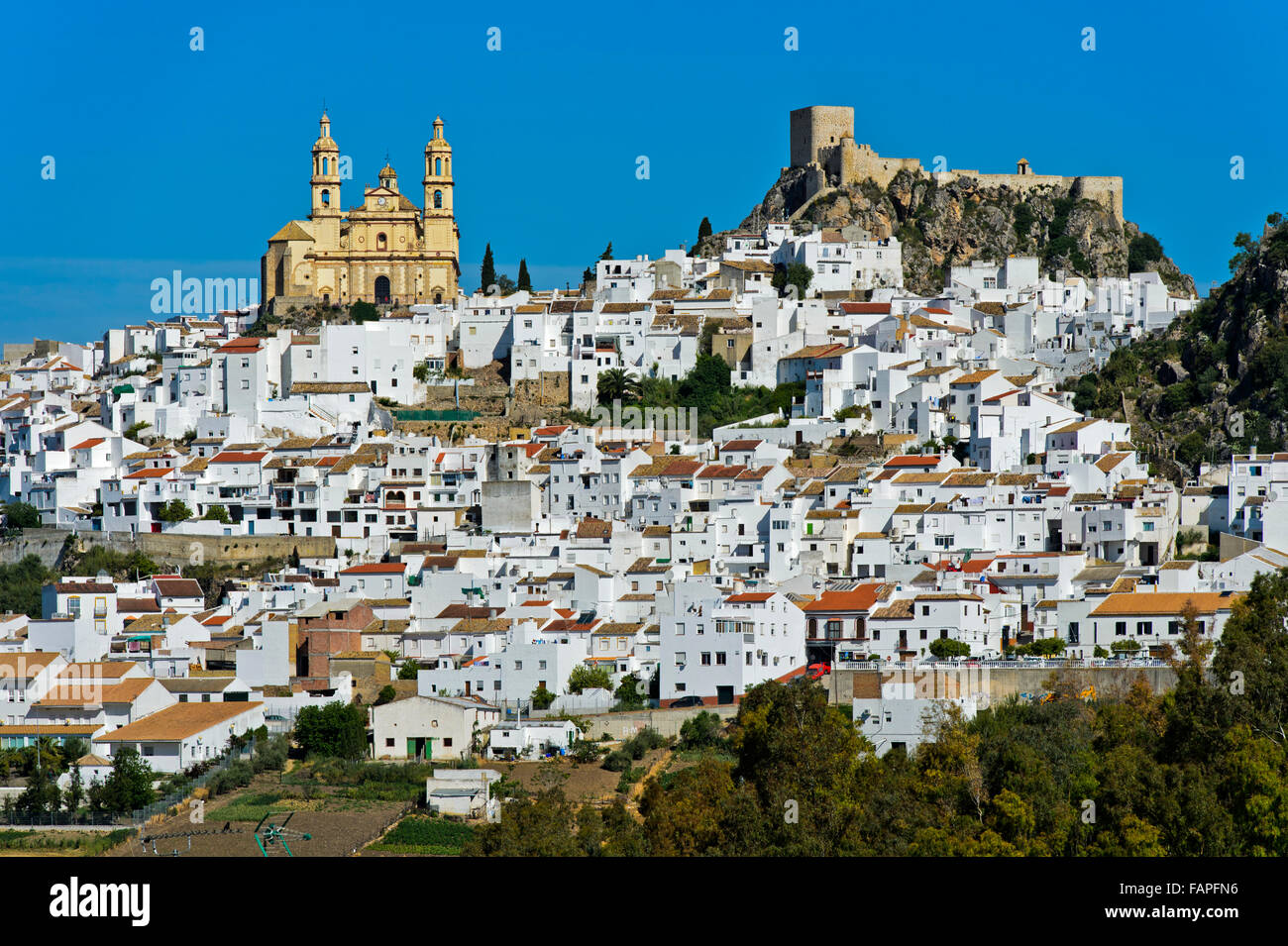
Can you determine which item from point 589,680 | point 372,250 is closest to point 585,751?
point 589,680

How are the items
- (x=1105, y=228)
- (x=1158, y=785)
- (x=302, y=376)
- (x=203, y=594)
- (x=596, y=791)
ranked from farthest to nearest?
(x=1105, y=228)
(x=302, y=376)
(x=203, y=594)
(x=596, y=791)
(x=1158, y=785)

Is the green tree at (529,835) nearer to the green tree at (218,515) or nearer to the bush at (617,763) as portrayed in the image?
the bush at (617,763)

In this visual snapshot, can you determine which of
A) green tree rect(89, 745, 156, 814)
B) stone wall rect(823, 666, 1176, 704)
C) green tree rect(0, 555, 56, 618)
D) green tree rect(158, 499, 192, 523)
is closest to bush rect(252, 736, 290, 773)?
green tree rect(89, 745, 156, 814)
